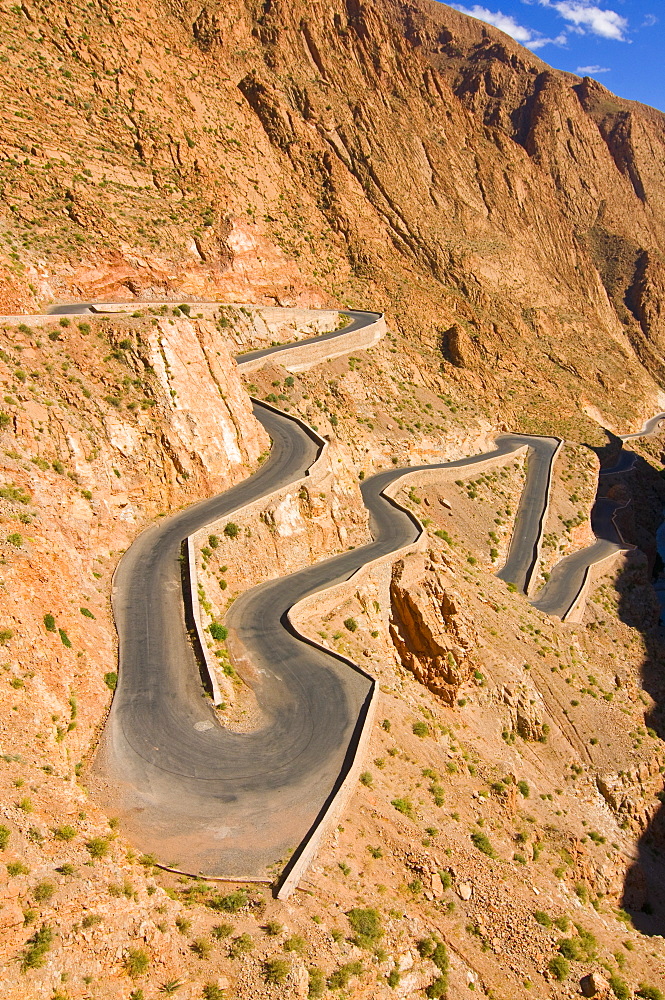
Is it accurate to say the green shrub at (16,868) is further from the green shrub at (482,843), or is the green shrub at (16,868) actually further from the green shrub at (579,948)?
the green shrub at (579,948)

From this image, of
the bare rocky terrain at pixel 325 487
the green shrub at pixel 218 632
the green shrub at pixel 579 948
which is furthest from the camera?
the green shrub at pixel 218 632

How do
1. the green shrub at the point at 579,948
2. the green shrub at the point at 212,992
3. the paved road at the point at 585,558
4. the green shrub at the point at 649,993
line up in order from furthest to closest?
the paved road at the point at 585,558, the green shrub at the point at 649,993, the green shrub at the point at 579,948, the green shrub at the point at 212,992

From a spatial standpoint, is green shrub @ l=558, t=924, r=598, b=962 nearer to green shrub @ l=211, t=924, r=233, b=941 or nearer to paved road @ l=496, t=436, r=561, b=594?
green shrub @ l=211, t=924, r=233, b=941

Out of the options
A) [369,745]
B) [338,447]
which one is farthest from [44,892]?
[338,447]

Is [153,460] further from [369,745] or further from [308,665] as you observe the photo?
[369,745]

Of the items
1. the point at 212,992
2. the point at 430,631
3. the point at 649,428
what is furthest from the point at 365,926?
the point at 649,428

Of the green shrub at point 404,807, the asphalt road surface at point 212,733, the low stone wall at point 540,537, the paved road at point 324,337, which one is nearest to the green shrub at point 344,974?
the asphalt road surface at point 212,733
